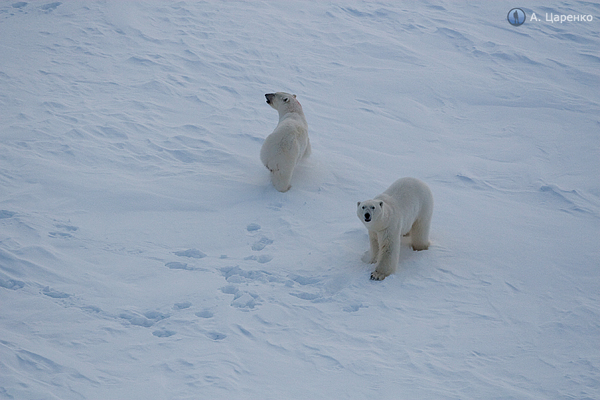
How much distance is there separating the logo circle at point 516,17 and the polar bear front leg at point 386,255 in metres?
10.9

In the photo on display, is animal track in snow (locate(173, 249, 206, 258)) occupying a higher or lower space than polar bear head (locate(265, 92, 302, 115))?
lower

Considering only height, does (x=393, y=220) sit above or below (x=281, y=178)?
above

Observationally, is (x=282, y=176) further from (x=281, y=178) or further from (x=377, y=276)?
(x=377, y=276)

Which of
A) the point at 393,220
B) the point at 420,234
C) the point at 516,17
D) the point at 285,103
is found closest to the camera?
the point at 393,220

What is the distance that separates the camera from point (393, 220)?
5.28 metres

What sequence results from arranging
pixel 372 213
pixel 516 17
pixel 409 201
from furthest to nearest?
1. pixel 516 17
2. pixel 409 201
3. pixel 372 213

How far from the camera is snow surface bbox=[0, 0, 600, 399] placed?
13.9ft

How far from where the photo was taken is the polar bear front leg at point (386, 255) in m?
5.30

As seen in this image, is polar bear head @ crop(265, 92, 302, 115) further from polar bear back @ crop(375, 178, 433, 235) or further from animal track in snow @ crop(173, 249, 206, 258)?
animal track in snow @ crop(173, 249, 206, 258)

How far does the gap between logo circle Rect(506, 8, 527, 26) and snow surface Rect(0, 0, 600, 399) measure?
4.88 feet

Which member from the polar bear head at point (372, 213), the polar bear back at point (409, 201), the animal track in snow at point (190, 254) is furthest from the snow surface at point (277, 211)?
the polar bear head at point (372, 213)

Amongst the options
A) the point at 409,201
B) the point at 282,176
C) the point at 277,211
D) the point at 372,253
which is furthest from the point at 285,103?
the point at 372,253

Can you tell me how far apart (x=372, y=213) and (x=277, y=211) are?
1.73m

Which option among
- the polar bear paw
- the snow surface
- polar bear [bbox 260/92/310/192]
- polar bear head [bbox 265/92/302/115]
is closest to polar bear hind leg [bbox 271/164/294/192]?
polar bear [bbox 260/92/310/192]
